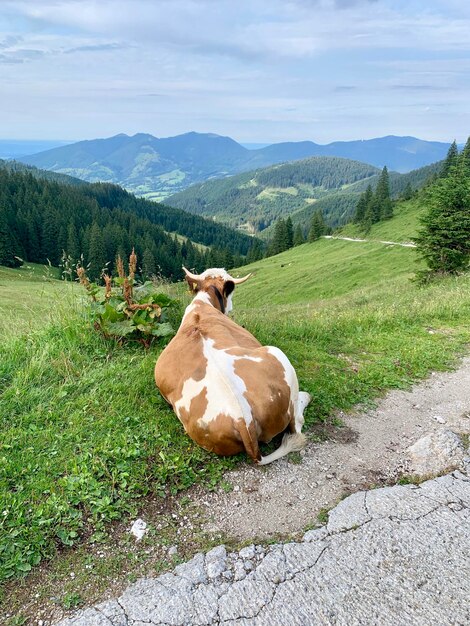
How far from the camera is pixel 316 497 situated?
400cm

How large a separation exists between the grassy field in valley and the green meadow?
14 millimetres

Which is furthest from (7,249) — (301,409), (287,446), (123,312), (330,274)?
(287,446)

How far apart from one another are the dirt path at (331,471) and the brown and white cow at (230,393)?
274 millimetres

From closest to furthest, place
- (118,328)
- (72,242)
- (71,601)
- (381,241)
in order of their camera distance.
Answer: (71,601) → (118,328) → (381,241) → (72,242)

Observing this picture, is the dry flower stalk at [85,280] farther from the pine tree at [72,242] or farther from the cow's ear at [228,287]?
the pine tree at [72,242]

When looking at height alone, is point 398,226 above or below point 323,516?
below

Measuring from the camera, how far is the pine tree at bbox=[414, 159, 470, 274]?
26469 mm

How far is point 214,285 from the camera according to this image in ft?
24.2

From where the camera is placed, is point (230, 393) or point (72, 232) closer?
point (230, 393)

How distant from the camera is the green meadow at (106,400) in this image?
370 centimetres

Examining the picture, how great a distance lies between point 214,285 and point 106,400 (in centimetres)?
296

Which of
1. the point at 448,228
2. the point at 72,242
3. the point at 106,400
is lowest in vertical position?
the point at 72,242

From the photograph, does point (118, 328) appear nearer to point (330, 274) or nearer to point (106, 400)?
point (106, 400)

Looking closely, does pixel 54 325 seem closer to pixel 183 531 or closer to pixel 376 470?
pixel 183 531
